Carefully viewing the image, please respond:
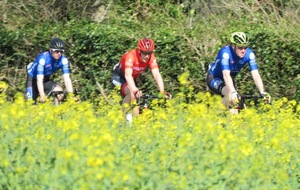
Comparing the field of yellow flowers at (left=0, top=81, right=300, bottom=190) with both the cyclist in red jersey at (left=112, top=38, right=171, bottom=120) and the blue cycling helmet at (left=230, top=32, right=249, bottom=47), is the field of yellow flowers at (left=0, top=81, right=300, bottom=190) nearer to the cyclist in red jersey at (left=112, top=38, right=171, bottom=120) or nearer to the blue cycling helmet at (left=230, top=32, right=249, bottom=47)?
the blue cycling helmet at (left=230, top=32, right=249, bottom=47)

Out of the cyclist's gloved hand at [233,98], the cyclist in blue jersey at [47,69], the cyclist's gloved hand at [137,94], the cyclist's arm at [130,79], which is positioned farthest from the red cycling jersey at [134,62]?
the cyclist's gloved hand at [233,98]

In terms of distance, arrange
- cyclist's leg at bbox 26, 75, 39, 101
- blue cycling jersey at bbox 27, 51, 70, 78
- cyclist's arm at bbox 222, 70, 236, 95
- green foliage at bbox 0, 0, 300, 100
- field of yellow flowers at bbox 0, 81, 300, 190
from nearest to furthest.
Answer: field of yellow flowers at bbox 0, 81, 300, 190, cyclist's arm at bbox 222, 70, 236, 95, blue cycling jersey at bbox 27, 51, 70, 78, cyclist's leg at bbox 26, 75, 39, 101, green foliage at bbox 0, 0, 300, 100

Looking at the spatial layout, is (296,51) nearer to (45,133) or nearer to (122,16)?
(122,16)

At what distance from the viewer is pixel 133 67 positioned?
13.8 m

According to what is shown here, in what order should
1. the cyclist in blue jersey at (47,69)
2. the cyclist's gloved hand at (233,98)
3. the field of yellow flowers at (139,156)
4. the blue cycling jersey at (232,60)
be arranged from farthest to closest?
the cyclist in blue jersey at (47,69) → the blue cycling jersey at (232,60) → the cyclist's gloved hand at (233,98) → the field of yellow flowers at (139,156)

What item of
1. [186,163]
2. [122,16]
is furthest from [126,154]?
[122,16]

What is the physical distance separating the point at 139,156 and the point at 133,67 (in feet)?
19.0

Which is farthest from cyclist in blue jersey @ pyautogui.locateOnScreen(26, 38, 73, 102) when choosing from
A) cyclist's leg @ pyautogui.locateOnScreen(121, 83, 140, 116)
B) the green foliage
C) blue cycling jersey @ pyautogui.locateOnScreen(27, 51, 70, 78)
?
the green foliage

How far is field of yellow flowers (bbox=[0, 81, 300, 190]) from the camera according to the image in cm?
657

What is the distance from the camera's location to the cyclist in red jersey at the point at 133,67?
13.5 metres

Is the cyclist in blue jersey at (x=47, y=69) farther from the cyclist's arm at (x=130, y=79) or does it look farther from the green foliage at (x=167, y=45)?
the green foliage at (x=167, y=45)

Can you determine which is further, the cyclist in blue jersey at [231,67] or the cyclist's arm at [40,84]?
the cyclist's arm at [40,84]

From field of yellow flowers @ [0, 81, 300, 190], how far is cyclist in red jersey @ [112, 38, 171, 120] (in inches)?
157

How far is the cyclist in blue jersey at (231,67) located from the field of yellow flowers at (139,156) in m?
3.74
